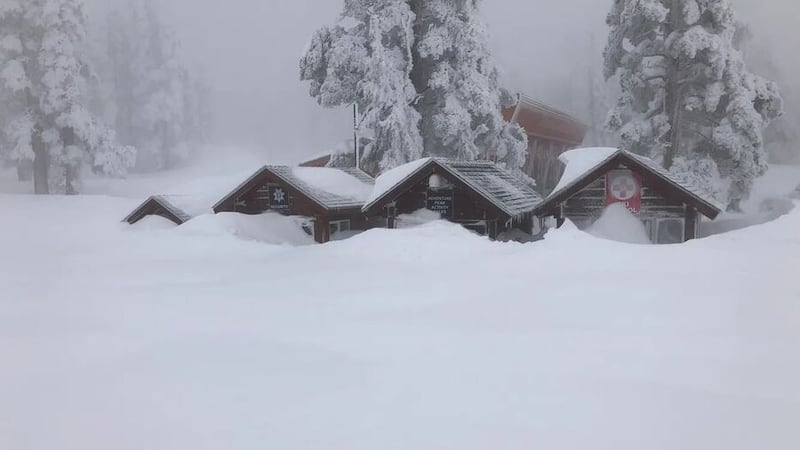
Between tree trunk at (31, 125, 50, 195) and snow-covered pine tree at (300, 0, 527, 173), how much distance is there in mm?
6700

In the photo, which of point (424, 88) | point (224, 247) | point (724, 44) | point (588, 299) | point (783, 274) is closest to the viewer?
point (588, 299)

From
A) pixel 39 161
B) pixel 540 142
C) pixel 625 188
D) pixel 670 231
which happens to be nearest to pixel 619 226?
pixel 625 188

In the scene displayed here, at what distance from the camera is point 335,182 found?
40.5ft

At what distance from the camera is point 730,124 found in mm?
11133

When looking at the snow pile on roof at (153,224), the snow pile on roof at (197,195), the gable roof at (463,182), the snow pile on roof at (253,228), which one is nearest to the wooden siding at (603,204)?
the gable roof at (463,182)

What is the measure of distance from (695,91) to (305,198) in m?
7.84

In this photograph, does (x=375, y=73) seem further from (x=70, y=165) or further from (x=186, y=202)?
(x=70, y=165)

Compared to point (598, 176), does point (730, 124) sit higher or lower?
higher

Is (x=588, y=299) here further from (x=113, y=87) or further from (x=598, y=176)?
(x=113, y=87)

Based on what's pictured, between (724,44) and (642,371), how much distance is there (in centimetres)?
961

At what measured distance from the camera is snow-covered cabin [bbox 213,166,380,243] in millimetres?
11148

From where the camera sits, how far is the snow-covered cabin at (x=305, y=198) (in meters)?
11.1

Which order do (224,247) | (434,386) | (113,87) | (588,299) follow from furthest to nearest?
1. (113,87)
2. (224,247)
3. (588,299)
4. (434,386)

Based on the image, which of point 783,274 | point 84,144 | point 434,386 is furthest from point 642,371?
point 84,144
